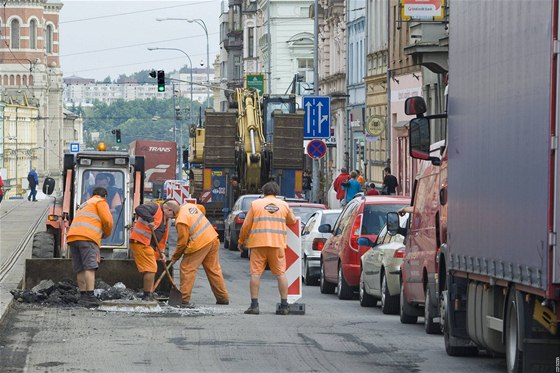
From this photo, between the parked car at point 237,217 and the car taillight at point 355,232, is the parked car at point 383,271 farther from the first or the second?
the parked car at point 237,217

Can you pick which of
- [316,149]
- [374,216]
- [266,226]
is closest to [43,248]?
[374,216]

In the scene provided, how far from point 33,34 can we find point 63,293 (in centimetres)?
15293

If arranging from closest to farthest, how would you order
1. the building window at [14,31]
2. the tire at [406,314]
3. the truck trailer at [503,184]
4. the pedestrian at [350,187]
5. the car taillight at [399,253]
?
the truck trailer at [503,184] → the tire at [406,314] → the car taillight at [399,253] → the pedestrian at [350,187] → the building window at [14,31]

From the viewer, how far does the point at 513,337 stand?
38.2ft

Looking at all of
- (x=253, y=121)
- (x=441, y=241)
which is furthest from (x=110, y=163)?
(x=253, y=121)

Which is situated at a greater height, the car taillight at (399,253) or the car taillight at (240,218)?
the car taillight at (399,253)

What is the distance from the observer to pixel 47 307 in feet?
64.4

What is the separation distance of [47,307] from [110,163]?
4.20 m

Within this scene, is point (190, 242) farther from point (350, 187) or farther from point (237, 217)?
point (350, 187)

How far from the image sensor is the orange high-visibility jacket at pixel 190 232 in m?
20.1

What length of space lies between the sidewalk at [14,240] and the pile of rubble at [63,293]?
0.25 metres

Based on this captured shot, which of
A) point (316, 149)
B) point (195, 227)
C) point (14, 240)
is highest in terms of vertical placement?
point (316, 149)

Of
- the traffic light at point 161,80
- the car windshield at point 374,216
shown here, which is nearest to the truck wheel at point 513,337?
the car windshield at point 374,216

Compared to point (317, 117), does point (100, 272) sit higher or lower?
lower
